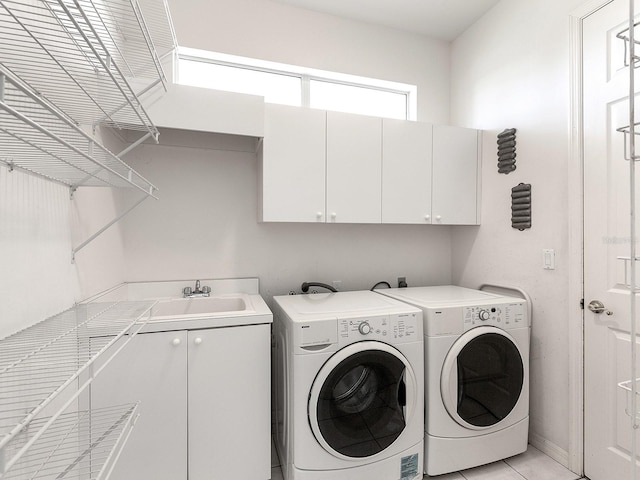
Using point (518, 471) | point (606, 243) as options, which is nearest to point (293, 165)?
point (606, 243)

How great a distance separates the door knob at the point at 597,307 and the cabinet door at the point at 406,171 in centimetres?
101

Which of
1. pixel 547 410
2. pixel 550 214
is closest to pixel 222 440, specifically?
pixel 547 410

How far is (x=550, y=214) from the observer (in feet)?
6.45

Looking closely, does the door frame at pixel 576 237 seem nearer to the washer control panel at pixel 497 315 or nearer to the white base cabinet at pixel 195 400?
the washer control panel at pixel 497 315

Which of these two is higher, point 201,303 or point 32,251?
point 32,251

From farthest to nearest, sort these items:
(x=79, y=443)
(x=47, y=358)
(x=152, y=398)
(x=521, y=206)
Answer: (x=521, y=206), (x=152, y=398), (x=79, y=443), (x=47, y=358)

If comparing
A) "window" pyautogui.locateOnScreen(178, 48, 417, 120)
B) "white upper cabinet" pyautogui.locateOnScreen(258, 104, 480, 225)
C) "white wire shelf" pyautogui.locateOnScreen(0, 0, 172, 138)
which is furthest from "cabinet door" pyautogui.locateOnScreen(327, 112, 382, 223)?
"white wire shelf" pyautogui.locateOnScreen(0, 0, 172, 138)

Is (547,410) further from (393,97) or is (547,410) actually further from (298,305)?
(393,97)

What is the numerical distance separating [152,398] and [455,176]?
2308mm

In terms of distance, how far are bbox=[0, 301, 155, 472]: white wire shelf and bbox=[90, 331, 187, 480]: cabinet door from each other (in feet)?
0.44

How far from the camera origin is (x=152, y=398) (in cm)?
156

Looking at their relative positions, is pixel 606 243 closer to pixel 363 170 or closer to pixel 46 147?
pixel 363 170

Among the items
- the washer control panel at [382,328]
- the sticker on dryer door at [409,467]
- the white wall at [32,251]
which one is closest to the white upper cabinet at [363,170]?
the washer control panel at [382,328]

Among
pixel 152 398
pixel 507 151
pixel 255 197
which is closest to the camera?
pixel 152 398
